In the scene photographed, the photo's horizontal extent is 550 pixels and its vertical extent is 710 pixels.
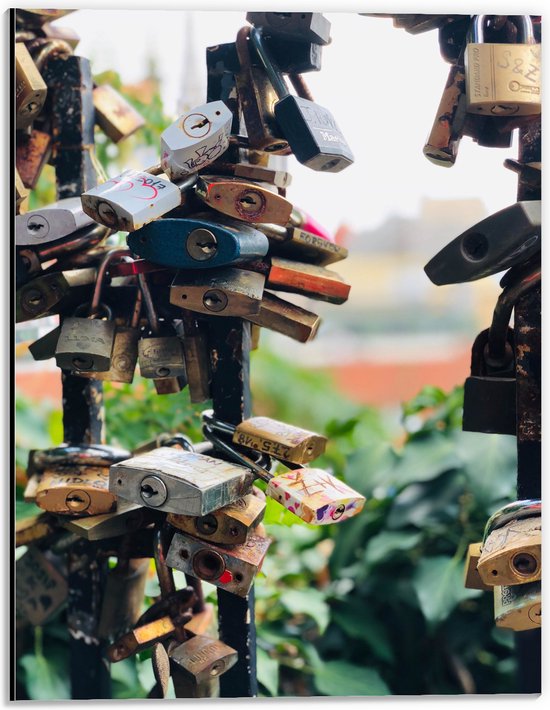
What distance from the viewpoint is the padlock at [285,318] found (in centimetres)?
92

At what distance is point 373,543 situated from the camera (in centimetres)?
150

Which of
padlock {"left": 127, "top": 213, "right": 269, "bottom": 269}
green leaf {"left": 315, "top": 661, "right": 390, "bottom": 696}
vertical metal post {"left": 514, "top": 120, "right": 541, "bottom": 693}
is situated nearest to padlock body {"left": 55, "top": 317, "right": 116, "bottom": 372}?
padlock {"left": 127, "top": 213, "right": 269, "bottom": 269}

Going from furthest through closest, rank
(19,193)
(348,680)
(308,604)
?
(308,604)
(348,680)
(19,193)

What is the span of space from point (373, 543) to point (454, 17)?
907 millimetres

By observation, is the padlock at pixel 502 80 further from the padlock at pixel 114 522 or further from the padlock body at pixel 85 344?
the padlock at pixel 114 522

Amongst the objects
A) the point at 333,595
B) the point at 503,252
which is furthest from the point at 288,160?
the point at 333,595

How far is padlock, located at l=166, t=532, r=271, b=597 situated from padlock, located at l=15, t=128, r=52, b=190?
1.57 ft

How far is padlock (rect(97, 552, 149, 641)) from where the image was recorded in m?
1.01

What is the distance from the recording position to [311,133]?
835 millimetres

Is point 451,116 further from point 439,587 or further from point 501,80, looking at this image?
point 439,587

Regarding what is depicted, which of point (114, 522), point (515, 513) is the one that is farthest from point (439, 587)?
point (114, 522)

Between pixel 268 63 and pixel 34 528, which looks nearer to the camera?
pixel 268 63

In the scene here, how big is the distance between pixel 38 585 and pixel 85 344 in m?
0.39

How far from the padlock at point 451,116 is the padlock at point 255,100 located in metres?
0.16
